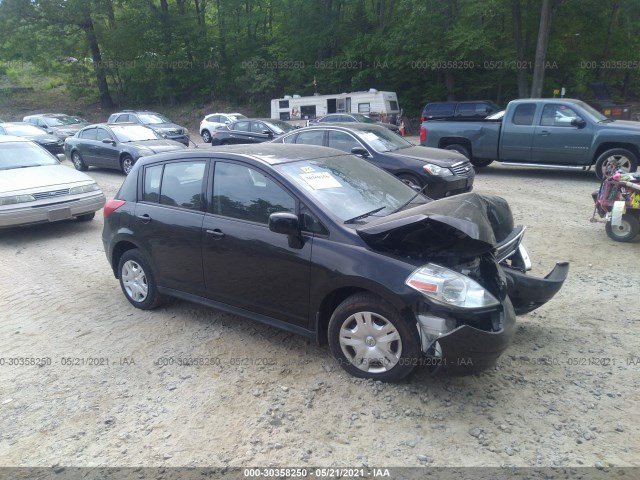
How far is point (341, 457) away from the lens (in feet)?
10.0

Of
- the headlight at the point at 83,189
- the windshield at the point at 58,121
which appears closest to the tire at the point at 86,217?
the headlight at the point at 83,189

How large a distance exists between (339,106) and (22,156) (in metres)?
19.9

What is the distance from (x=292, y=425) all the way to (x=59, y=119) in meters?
25.8

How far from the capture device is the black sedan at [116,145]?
14.0 meters

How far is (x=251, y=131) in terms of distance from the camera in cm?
1867

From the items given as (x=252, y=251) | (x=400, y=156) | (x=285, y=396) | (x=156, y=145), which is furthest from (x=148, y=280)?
(x=156, y=145)

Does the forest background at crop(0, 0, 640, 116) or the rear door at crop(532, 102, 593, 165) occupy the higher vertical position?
the forest background at crop(0, 0, 640, 116)

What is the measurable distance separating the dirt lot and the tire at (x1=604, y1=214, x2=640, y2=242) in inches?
62.0

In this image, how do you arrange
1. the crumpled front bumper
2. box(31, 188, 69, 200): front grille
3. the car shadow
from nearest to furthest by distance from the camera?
the crumpled front bumper
box(31, 188, 69, 200): front grille
the car shadow

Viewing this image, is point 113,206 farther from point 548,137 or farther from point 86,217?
point 548,137

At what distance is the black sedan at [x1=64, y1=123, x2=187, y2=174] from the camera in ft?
46.1

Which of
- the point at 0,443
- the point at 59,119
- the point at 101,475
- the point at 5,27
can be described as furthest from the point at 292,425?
the point at 5,27

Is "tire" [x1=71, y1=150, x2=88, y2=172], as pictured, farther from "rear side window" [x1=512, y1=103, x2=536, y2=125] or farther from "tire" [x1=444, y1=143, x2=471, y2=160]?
"rear side window" [x1=512, y1=103, x2=536, y2=125]

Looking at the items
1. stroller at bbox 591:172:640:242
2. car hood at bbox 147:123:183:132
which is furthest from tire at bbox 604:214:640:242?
car hood at bbox 147:123:183:132
